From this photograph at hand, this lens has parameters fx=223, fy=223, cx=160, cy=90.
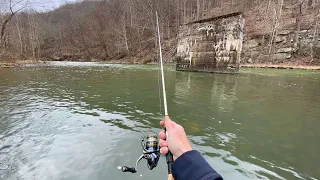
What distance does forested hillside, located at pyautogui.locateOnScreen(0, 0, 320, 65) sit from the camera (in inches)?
1221

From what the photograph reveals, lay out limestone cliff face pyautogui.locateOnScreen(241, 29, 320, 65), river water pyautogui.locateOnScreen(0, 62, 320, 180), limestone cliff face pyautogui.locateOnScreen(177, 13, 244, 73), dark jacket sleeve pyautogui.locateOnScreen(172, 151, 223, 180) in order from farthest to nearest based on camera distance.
Result: limestone cliff face pyautogui.locateOnScreen(241, 29, 320, 65) < limestone cliff face pyautogui.locateOnScreen(177, 13, 244, 73) < river water pyautogui.locateOnScreen(0, 62, 320, 180) < dark jacket sleeve pyautogui.locateOnScreen(172, 151, 223, 180)

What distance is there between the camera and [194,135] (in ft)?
14.9

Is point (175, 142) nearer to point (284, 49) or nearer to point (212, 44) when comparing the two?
point (212, 44)

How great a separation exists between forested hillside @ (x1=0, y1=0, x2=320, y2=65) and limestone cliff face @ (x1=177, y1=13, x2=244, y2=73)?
4623mm

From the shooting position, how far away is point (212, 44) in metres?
17.8

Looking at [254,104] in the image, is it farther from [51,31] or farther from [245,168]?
[51,31]

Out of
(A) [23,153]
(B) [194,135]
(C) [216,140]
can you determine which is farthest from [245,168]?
(A) [23,153]

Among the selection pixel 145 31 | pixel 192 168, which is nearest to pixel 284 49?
pixel 145 31

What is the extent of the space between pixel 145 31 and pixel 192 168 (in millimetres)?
51678

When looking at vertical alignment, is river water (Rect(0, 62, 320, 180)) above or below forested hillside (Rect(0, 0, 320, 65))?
below

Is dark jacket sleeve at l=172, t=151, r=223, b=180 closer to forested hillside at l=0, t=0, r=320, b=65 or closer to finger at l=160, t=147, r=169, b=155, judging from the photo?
finger at l=160, t=147, r=169, b=155

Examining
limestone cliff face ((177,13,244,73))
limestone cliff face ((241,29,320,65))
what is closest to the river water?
limestone cliff face ((177,13,244,73))

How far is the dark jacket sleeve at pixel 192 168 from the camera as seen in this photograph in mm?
1107

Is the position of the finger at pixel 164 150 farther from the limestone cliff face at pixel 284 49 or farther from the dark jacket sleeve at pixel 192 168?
the limestone cliff face at pixel 284 49
